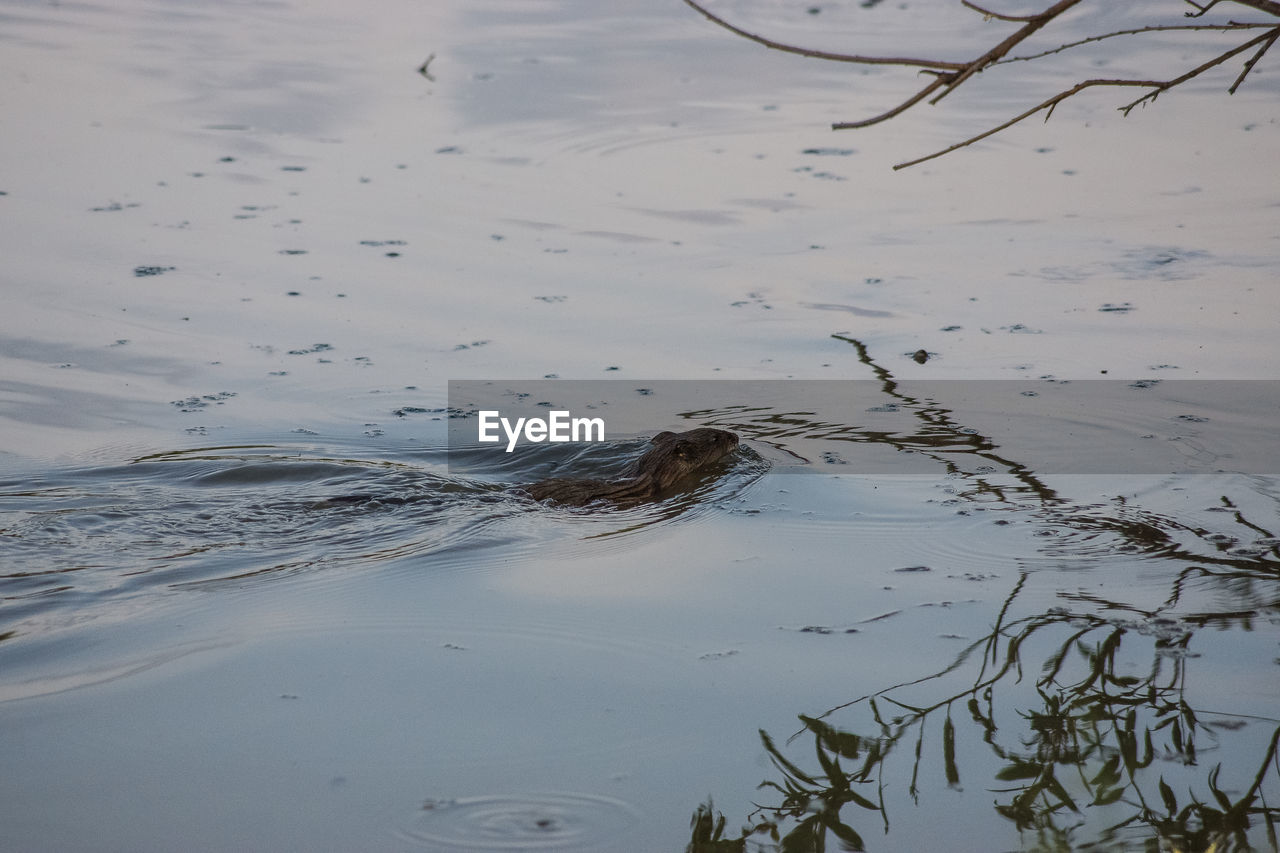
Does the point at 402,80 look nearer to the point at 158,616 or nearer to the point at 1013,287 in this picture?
the point at 1013,287

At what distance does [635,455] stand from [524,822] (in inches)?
141

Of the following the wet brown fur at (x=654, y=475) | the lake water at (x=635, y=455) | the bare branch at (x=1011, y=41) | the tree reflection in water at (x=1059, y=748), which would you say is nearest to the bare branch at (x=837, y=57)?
the bare branch at (x=1011, y=41)

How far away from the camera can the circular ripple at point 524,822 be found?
3.39 metres

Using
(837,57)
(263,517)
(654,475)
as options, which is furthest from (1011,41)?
(263,517)

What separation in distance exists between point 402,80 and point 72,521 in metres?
9.12

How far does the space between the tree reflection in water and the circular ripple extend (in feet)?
0.80

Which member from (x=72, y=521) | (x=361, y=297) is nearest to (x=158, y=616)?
(x=72, y=521)

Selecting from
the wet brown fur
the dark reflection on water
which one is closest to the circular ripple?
the dark reflection on water

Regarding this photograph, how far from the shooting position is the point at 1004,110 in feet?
40.9

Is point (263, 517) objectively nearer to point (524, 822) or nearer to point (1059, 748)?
point (524, 822)

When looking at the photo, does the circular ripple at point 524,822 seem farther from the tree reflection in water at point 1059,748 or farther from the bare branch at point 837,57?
the bare branch at point 837,57

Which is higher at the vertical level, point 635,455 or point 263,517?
point 635,455

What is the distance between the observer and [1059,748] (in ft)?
12.6

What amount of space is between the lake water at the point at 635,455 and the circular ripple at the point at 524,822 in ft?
0.05
